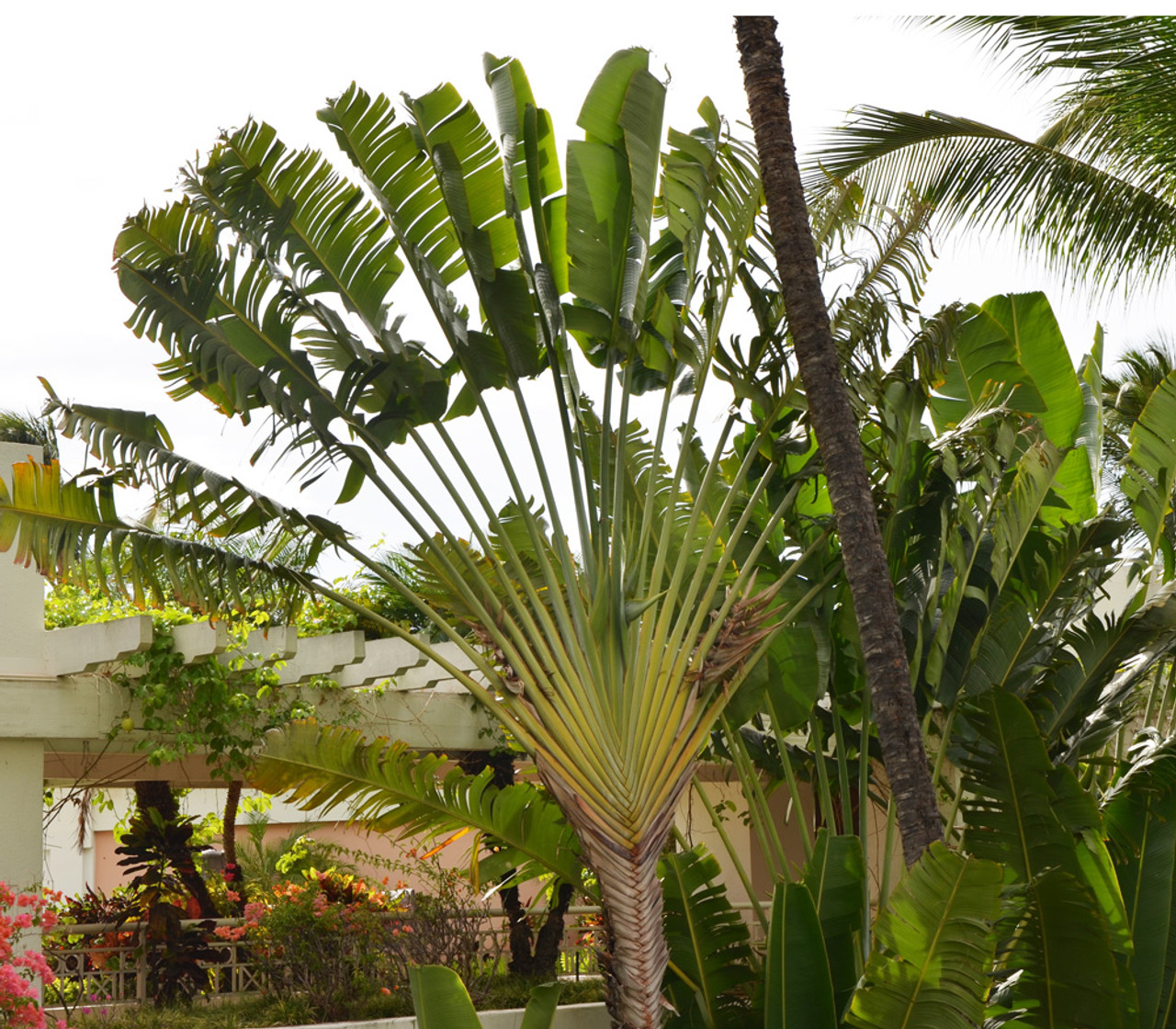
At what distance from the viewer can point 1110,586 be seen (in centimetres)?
1194

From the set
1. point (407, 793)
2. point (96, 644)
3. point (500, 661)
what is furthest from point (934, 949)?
point (96, 644)

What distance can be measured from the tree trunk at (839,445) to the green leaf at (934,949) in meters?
0.93

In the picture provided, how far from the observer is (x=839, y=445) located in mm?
5492

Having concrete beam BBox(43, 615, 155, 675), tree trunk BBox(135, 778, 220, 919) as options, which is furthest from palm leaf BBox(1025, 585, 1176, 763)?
tree trunk BBox(135, 778, 220, 919)

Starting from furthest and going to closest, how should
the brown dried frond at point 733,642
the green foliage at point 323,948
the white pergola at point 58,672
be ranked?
1. the green foliage at point 323,948
2. the white pergola at point 58,672
3. the brown dried frond at point 733,642

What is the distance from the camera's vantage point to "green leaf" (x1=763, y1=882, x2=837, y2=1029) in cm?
500

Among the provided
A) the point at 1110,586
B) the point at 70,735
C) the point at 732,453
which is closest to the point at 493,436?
the point at 732,453

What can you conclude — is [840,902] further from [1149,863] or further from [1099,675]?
[1099,675]

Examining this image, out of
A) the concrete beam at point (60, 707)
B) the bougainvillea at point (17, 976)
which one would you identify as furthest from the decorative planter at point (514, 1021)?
the concrete beam at point (60, 707)

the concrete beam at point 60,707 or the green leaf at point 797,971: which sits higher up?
the concrete beam at point 60,707

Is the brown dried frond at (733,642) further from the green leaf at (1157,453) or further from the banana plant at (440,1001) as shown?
the green leaf at (1157,453)

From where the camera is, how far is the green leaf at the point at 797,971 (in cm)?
500

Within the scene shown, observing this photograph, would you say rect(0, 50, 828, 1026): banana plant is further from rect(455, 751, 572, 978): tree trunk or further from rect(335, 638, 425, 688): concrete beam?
rect(455, 751, 572, 978): tree trunk

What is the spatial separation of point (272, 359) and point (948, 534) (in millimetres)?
3844
